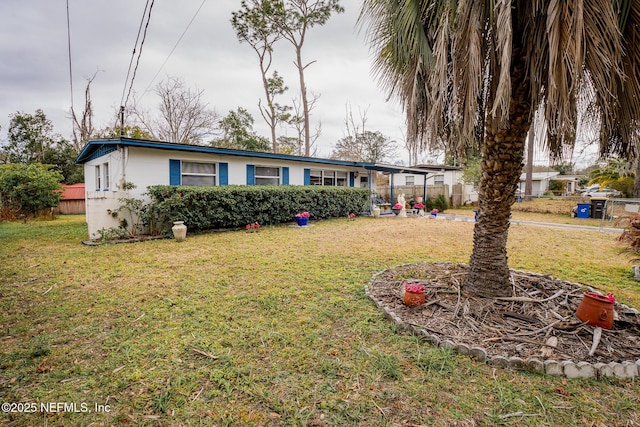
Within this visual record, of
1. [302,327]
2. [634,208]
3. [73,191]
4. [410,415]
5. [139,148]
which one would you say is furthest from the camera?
[73,191]

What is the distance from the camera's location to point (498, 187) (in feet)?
10.8

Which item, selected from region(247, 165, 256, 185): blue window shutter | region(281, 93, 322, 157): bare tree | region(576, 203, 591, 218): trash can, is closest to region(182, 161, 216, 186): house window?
region(247, 165, 256, 185): blue window shutter

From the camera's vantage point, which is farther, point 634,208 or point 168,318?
point 634,208

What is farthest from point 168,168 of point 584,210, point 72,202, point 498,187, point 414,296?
point 584,210

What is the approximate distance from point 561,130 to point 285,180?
1107 centimetres

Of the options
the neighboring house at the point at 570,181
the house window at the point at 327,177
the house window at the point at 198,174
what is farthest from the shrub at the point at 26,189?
the neighboring house at the point at 570,181

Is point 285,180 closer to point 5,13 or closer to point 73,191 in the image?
point 5,13

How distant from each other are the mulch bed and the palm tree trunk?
23 cm

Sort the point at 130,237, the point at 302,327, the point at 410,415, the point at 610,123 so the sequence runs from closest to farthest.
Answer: the point at 410,415 → the point at 610,123 → the point at 302,327 → the point at 130,237

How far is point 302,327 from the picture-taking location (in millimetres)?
3105

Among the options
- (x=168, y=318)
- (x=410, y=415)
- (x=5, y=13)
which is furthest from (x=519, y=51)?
(x=5, y=13)

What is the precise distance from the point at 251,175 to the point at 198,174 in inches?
82.7

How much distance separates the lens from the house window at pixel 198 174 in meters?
9.84

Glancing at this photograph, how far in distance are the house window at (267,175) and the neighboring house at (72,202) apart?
1237 centimetres
